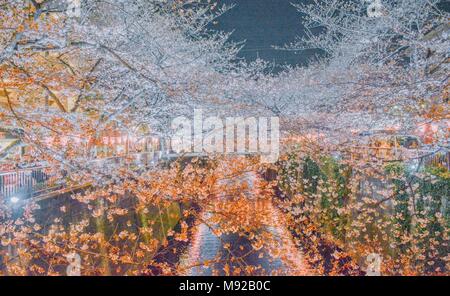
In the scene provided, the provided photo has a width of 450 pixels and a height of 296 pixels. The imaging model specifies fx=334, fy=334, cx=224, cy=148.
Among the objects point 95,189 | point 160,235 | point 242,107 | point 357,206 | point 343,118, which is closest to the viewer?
point 95,189

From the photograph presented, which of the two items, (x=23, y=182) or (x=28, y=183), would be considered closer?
(x=23, y=182)

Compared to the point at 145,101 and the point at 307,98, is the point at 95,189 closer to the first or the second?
the point at 145,101

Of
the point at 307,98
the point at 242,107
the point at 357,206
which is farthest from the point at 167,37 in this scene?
the point at 357,206

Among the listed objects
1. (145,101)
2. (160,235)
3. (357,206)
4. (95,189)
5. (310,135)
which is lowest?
(160,235)
